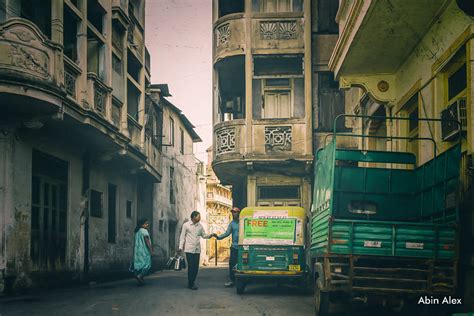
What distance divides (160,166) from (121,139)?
36.5 ft

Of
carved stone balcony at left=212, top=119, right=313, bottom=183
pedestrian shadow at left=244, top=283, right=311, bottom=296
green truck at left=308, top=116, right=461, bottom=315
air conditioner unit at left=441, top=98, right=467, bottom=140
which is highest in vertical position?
carved stone balcony at left=212, top=119, right=313, bottom=183

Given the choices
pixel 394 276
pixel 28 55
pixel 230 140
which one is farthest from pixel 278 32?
pixel 394 276

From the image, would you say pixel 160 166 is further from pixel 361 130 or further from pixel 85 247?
pixel 361 130

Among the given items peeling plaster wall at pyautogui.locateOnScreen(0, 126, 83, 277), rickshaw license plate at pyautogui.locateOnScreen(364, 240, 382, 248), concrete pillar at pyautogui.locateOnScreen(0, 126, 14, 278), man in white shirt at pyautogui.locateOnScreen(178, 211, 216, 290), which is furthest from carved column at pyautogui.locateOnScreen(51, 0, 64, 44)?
rickshaw license plate at pyautogui.locateOnScreen(364, 240, 382, 248)

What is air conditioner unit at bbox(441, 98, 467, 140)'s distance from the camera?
33.6 ft

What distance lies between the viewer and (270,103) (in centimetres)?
2314

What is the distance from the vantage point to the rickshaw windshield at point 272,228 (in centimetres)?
1447

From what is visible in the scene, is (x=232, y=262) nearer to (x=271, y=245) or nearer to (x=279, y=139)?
(x=271, y=245)

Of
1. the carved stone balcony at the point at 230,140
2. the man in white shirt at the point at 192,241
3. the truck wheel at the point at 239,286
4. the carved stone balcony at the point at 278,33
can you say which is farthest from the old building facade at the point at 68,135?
the truck wheel at the point at 239,286

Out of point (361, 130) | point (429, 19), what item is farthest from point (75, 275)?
point (429, 19)

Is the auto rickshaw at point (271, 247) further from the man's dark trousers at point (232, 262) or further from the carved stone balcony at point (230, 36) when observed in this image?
the carved stone balcony at point (230, 36)

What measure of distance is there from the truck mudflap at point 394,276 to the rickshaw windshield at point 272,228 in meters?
5.50

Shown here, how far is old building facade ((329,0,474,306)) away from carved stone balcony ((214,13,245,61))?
6794mm

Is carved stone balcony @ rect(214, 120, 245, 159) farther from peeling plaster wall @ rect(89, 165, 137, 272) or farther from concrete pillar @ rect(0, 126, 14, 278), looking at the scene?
concrete pillar @ rect(0, 126, 14, 278)
